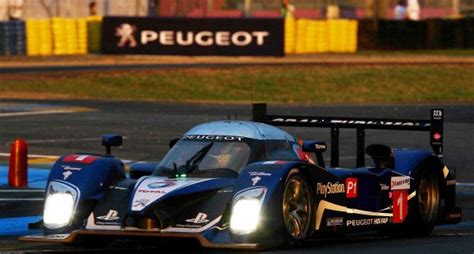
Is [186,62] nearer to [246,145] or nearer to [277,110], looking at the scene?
[277,110]

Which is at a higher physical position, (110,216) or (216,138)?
(216,138)

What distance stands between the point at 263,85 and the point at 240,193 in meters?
26.4

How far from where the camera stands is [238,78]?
3762 centimetres

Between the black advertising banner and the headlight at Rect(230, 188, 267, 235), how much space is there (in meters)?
32.4

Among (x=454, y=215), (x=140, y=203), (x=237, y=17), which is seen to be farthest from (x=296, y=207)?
(x=237, y=17)

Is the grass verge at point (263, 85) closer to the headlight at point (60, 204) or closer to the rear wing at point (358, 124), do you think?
the rear wing at point (358, 124)

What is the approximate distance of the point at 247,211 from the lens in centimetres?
1046

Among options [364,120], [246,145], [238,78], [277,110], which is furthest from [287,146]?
[238,78]

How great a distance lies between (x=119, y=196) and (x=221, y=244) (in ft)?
4.28

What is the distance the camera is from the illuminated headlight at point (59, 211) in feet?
36.4

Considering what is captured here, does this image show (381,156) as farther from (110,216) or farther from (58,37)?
(58,37)

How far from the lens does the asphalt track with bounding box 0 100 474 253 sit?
1147 centimetres

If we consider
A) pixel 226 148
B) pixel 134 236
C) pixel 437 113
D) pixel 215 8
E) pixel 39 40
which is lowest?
pixel 39 40

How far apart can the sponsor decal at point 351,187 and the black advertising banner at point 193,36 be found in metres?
31.0
